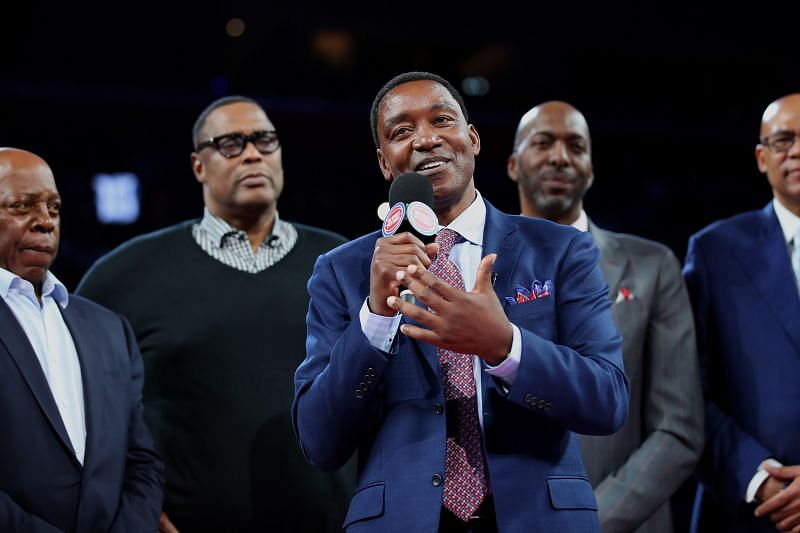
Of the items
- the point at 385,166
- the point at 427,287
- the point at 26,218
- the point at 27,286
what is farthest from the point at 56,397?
the point at 427,287

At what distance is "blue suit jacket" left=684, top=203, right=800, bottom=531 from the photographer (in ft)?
8.92

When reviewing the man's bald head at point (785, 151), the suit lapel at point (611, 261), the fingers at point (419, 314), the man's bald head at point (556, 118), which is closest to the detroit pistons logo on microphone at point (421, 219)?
the fingers at point (419, 314)

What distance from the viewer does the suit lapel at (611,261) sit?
2.82 m

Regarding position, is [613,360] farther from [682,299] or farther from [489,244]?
[682,299]

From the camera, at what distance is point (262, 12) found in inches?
261

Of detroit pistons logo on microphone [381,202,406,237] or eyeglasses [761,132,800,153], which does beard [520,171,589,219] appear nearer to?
eyeglasses [761,132,800,153]

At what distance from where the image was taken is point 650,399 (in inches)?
109

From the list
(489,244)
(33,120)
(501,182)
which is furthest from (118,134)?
(489,244)

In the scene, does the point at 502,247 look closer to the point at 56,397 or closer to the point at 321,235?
the point at 56,397

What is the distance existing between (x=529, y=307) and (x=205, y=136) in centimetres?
186

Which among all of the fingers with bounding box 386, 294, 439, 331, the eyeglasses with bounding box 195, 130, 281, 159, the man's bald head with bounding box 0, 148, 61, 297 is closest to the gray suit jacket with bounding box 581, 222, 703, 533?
the eyeglasses with bounding box 195, 130, 281, 159

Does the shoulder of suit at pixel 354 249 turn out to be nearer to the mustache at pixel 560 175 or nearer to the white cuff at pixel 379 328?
the white cuff at pixel 379 328

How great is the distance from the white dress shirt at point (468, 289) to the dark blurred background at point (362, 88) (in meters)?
4.63

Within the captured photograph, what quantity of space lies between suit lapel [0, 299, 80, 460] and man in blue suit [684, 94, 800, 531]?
1.79 meters
